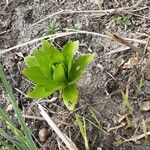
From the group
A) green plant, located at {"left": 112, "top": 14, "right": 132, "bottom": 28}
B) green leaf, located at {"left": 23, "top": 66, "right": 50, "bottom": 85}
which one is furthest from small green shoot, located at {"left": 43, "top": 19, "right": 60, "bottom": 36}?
green leaf, located at {"left": 23, "top": 66, "right": 50, "bottom": 85}

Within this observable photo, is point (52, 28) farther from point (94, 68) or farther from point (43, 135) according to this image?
point (43, 135)

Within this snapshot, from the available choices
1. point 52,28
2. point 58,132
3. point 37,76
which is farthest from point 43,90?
point 52,28

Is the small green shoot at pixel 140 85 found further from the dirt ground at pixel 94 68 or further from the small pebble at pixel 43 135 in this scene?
the small pebble at pixel 43 135

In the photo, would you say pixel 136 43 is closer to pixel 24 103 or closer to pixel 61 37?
pixel 61 37

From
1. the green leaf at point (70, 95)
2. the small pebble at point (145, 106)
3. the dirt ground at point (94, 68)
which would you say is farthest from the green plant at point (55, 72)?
the small pebble at point (145, 106)

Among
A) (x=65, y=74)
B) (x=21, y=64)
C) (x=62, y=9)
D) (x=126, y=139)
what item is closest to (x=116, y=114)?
(x=126, y=139)

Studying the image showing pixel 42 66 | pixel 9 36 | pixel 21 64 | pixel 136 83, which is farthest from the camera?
pixel 9 36

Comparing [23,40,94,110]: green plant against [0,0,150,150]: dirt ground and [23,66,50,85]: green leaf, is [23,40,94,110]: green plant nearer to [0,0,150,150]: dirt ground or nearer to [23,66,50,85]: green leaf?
[23,66,50,85]: green leaf
